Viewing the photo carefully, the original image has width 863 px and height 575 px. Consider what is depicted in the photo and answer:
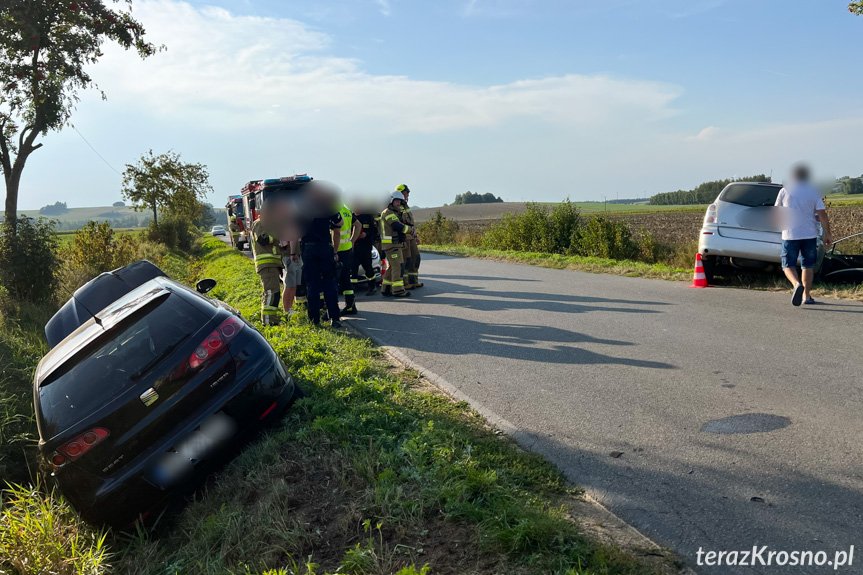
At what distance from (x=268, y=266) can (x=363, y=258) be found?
357cm

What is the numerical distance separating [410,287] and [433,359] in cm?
564

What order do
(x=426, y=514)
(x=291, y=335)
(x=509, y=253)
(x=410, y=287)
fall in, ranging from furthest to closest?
(x=509, y=253) → (x=410, y=287) → (x=291, y=335) → (x=426, y=514)

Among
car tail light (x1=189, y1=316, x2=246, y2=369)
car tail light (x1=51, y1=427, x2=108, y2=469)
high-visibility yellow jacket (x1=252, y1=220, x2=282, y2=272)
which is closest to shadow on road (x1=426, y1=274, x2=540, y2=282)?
high-visibility yellow jacket (x1=252, y1=220, x2=282, y2=272)

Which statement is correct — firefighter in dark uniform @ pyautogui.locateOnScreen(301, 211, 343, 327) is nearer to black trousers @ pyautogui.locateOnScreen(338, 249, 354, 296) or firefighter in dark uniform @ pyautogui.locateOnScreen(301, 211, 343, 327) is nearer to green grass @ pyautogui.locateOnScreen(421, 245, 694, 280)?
black trousers @ pyautogui.locateOnScreen(338, 249, 354, 296)

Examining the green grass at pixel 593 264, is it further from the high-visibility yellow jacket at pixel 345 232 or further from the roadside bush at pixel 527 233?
the high-visibility yellow jacket at pixel 345 232

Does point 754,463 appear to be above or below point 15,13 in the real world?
below

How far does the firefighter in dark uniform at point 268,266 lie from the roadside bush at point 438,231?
2133 centimetres

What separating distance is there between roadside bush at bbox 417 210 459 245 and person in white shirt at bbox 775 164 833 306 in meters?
21.9

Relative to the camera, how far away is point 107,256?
19.4m

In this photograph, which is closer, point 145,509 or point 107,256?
point 145,509

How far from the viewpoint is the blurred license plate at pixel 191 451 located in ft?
12.9

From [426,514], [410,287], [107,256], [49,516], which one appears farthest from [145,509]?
[107,256]

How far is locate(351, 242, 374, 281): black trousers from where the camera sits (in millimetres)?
11758

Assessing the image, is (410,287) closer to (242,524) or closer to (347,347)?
(347,347)
